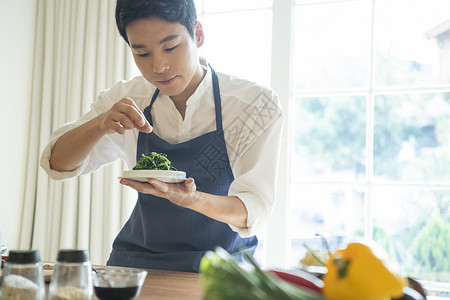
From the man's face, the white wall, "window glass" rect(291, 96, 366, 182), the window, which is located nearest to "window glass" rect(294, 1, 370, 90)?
the window

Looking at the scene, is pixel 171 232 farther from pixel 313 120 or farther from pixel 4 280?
pixel 313 120

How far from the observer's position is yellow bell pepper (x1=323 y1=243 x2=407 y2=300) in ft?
2.29

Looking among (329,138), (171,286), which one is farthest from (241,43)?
(171,286)

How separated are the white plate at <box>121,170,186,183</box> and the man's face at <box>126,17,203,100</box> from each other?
0.33 m

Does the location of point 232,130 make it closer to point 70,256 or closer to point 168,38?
point 168,38

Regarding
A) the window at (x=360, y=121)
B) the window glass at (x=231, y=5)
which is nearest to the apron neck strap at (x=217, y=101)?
the window at (x=360, y=121)

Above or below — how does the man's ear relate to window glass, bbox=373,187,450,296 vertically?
above

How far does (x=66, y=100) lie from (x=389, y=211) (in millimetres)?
2106

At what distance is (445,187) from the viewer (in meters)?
2.87

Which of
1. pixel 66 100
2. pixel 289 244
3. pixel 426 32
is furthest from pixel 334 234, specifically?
pixel 66 100

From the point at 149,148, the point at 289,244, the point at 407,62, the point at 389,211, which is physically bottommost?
the point at 289,244

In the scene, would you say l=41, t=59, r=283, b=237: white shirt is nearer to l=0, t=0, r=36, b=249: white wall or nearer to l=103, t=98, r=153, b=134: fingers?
l=103, t=98, r=153, b=134: fingers

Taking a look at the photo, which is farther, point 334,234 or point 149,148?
point 334,234

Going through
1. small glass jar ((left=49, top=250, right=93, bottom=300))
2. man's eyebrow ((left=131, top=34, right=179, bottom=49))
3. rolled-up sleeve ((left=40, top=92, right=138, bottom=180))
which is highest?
man's eyebrow ((left=131, top=34, right=179, bottom=49))
